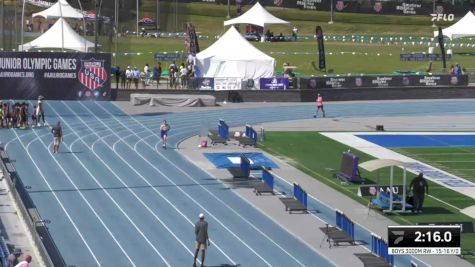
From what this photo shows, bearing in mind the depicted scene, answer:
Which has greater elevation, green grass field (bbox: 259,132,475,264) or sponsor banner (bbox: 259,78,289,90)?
sponsor banner (bbox: 259,78,289,90)

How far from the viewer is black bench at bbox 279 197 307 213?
3666cm

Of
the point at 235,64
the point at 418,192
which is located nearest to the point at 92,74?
the point at 235,64

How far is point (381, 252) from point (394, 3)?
75.8m

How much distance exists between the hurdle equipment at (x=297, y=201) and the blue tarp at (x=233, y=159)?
293 inches

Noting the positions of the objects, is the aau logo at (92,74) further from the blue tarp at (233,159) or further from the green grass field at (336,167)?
the blue tarp at (233,159)

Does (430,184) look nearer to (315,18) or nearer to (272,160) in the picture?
(272,160)

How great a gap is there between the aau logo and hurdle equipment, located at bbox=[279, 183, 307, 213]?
2010 cm

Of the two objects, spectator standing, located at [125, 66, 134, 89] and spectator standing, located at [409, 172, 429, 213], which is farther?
spectator standing, located at [125, 66, 134, 89]

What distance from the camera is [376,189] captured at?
38.3m

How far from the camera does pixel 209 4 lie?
346ft

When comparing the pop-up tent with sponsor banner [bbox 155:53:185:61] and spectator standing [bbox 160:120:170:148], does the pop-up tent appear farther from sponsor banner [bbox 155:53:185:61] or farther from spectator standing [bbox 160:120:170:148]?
spectator standing [bbox 160:120:170:148]

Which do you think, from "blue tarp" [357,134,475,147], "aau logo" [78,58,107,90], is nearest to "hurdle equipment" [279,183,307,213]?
"blue tarp" [357,134,475,147]
